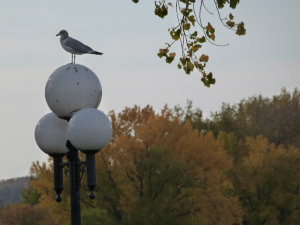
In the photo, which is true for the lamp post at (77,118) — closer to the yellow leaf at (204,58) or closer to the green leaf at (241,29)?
the yellow leaf at (204,58)

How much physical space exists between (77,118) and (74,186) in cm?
54

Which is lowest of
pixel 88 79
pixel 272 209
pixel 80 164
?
pixel 80 164

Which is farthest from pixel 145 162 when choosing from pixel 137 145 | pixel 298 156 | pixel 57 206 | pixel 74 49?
pixel 74 49

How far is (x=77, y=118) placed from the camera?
29.7 ft

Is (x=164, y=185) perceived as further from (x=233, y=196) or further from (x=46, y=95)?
(x=46, y=95)

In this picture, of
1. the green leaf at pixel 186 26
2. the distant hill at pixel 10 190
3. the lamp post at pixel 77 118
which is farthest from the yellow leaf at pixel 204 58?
the distant hill at pixel 10 190

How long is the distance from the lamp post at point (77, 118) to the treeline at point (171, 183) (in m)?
43.4

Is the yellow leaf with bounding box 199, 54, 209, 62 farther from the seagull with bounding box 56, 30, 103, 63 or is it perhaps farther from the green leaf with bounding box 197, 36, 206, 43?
the seagull with bounding box 56, 30, 103, 63

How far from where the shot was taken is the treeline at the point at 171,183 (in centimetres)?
5606

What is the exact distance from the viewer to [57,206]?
56.8m

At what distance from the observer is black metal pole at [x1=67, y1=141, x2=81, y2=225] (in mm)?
9164

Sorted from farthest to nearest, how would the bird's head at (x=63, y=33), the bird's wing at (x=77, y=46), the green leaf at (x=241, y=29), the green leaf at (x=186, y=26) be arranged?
the bird's head at (x=63, y=33), the bird's wing at (x=77, y=46), the green leaf at (x=186, y=26), the green leaf at (x=241, y=29)

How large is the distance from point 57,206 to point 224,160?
8.15 meters

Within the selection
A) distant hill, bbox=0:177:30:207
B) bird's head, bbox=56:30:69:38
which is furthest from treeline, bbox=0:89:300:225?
bird's head, bbox=56:30:69:38
